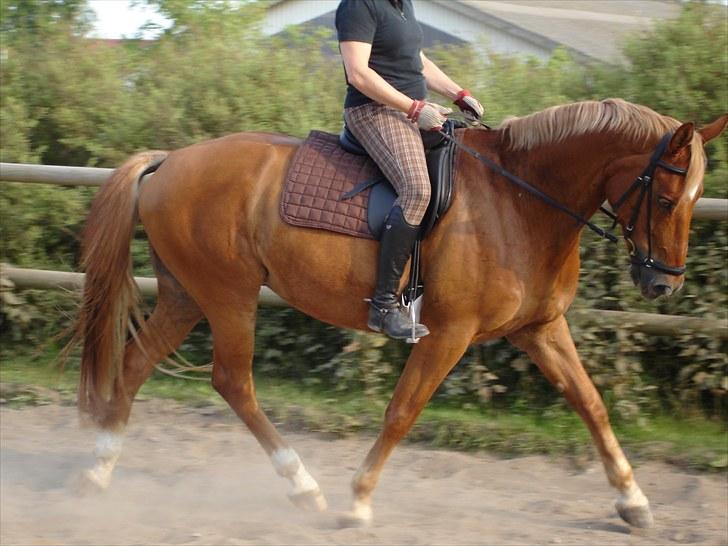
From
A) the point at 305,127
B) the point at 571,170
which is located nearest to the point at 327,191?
the point at 571,170

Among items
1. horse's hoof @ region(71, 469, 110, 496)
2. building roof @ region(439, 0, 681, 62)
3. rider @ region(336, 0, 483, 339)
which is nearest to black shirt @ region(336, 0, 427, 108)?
rider @ region(336, 0, 483, 339)

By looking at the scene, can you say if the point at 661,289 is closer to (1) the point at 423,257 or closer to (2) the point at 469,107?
(1) the point at 423,257

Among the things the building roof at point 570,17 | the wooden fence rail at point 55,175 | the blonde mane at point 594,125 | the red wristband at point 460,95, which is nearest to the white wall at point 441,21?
the building roof at point 570,17

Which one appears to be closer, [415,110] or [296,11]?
[415,110]

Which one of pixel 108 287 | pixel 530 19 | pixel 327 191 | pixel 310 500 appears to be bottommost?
pixel 530 19

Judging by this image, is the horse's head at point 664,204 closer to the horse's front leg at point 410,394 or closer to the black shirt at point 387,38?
the horse's front leg at point 410,394

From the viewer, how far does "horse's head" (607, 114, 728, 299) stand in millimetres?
4090

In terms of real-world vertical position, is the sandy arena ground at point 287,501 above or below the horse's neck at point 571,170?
below

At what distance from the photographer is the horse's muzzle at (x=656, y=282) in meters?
4.14

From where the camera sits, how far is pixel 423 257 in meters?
4.59

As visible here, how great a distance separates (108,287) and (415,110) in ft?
6.61

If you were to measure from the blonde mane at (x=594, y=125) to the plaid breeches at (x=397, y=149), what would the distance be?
48 cm

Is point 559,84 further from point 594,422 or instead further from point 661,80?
point 594,422

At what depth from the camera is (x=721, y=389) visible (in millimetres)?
5848
